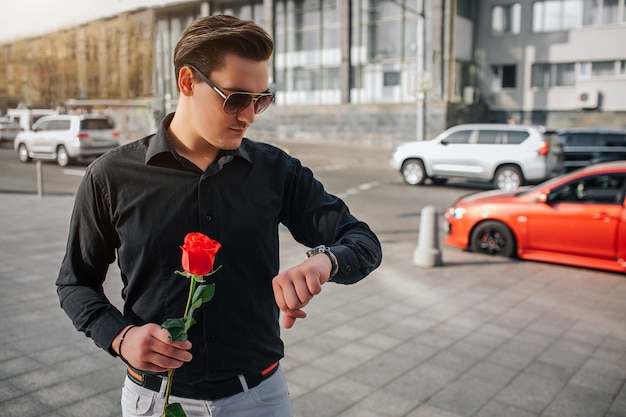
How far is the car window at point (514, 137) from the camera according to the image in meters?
17.2

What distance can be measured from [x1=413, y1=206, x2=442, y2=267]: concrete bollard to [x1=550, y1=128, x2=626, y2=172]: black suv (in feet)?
38.3

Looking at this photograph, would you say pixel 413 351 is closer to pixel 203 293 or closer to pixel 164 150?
pixel 164 150

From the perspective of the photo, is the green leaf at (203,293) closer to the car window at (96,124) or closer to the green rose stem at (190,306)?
the green rose stem at (190,306)

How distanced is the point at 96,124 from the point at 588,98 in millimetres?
23483

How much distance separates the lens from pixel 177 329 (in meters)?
1.45

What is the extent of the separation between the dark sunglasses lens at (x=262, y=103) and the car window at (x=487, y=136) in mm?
16421

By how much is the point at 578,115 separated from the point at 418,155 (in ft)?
57.2

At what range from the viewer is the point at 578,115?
31.6 meters

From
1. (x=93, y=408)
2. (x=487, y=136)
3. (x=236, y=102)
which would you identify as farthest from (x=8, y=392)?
(x=487, y=136)

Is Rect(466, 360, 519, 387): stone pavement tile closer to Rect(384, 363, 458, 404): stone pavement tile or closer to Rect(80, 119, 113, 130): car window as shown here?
Rect(384, 363, 458, 404): stone pavement tile

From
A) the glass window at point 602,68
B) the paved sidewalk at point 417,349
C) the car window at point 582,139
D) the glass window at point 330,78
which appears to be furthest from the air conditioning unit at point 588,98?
the paved sidewalk at point 417,349

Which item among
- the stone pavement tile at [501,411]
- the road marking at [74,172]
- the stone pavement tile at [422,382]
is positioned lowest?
the stone pavement tile at [501,411]

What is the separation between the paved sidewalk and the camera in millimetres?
4305

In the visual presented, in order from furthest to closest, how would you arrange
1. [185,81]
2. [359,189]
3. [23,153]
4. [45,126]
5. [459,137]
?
1. [23,153]
2. [45,126]
3. [459,137]
4. [359,189]
5. [185,81]
